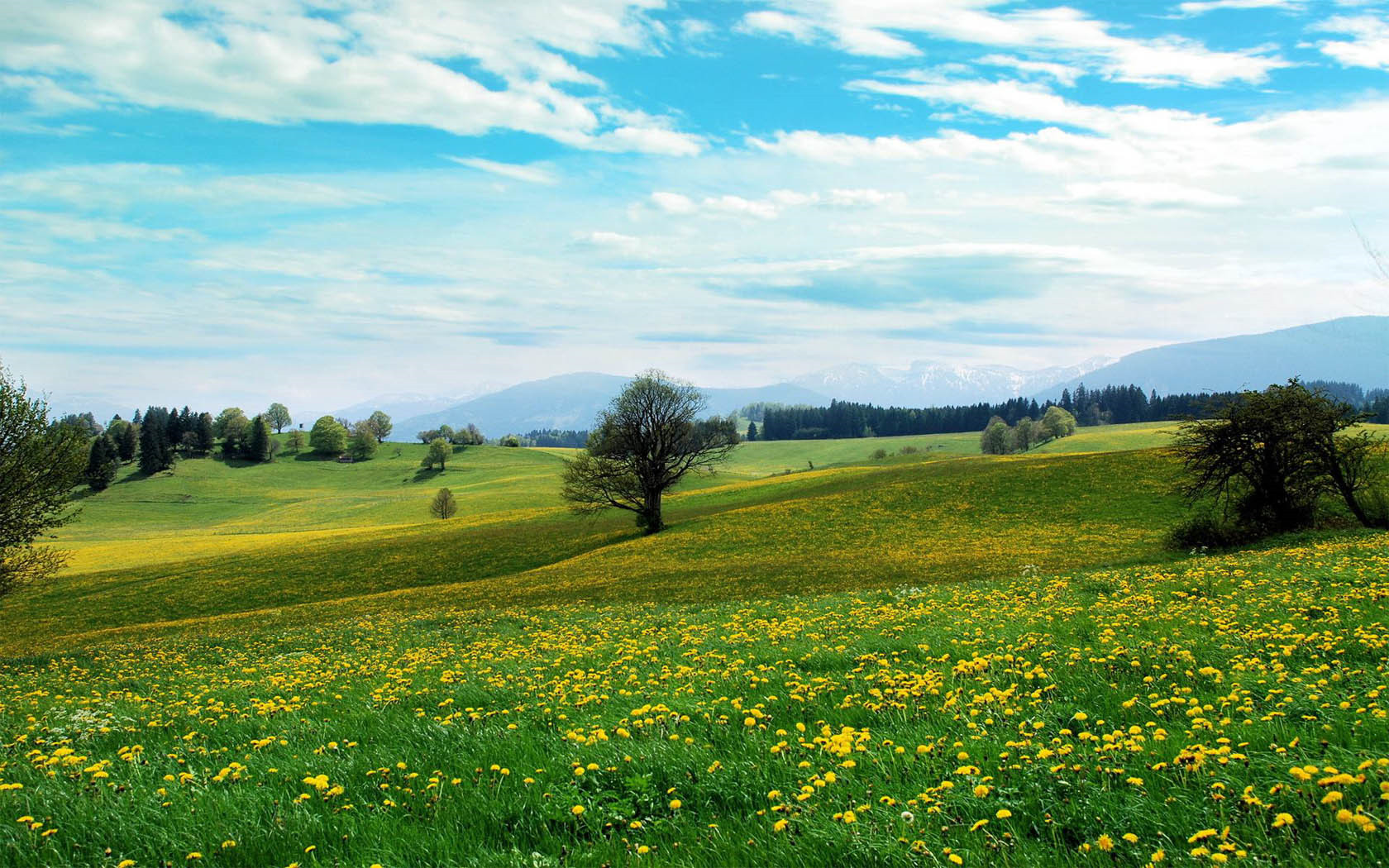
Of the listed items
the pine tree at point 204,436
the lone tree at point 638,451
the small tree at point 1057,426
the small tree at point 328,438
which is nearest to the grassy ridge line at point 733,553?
the lone tree at point 638,451

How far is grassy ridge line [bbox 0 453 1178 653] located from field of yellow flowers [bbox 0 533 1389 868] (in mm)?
22033

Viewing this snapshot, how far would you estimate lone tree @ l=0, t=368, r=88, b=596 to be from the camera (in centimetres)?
3069

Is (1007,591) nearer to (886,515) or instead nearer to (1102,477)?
(886,515)

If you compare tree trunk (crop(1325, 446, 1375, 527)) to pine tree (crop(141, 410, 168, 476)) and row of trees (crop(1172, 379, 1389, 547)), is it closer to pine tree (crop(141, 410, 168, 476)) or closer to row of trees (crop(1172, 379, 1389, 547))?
row of trees (crop(1172, 379, 1389, 547))

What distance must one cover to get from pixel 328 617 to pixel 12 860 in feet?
116

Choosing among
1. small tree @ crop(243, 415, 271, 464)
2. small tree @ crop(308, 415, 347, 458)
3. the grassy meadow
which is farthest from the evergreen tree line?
the grassy meadow

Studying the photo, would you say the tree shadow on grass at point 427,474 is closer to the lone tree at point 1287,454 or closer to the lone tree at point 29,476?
the lone tree at point 29,476

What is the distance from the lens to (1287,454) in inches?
1366

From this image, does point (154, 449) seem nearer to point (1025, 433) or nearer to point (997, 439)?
point (997, 439)

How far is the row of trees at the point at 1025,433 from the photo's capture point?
6334 inches

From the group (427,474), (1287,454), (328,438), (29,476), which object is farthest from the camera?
(328,438)

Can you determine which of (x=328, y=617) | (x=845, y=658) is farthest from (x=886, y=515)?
(x=845, y=658)

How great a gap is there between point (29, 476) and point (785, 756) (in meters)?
38.4

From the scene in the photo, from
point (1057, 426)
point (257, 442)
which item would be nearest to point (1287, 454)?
point (1057, 426)
